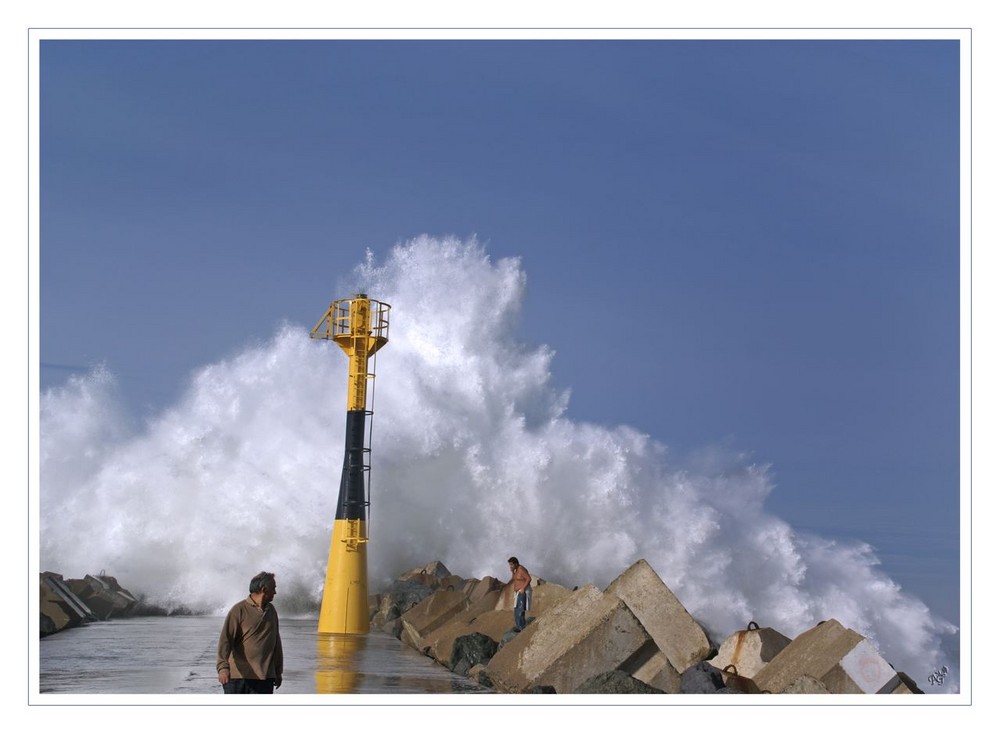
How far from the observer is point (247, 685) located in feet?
17.1

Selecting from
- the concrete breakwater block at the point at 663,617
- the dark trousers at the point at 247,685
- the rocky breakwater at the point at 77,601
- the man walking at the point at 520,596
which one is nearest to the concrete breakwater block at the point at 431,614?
the man walking at the point at 520,596

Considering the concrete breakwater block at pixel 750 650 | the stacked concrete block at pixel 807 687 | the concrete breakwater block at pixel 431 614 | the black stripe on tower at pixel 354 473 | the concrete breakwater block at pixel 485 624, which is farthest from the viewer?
the black stripe on tower at pixel 354 473

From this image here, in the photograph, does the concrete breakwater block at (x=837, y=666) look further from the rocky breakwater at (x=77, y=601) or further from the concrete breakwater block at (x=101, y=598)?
the concrete breakwater block at (x=101, y=598)

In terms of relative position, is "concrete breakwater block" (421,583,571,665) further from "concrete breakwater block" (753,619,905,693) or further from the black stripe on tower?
"concrete breakwater block" (753,619,905,693)

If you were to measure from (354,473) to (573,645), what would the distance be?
695 cm

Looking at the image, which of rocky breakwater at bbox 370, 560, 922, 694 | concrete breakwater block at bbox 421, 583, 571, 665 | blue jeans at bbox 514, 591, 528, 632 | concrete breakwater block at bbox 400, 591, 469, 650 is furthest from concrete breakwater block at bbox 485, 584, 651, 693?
concrete breakwater block at bbox 400, 591, 469, 650

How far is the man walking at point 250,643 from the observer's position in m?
5.15

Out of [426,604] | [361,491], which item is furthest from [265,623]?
[361,491]

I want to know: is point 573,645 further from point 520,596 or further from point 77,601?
point 77,601

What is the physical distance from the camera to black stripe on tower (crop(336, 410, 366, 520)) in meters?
14.2

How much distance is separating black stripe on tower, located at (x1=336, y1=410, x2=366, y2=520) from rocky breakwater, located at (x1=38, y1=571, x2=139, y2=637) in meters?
3.66

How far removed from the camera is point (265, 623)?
521 cm
